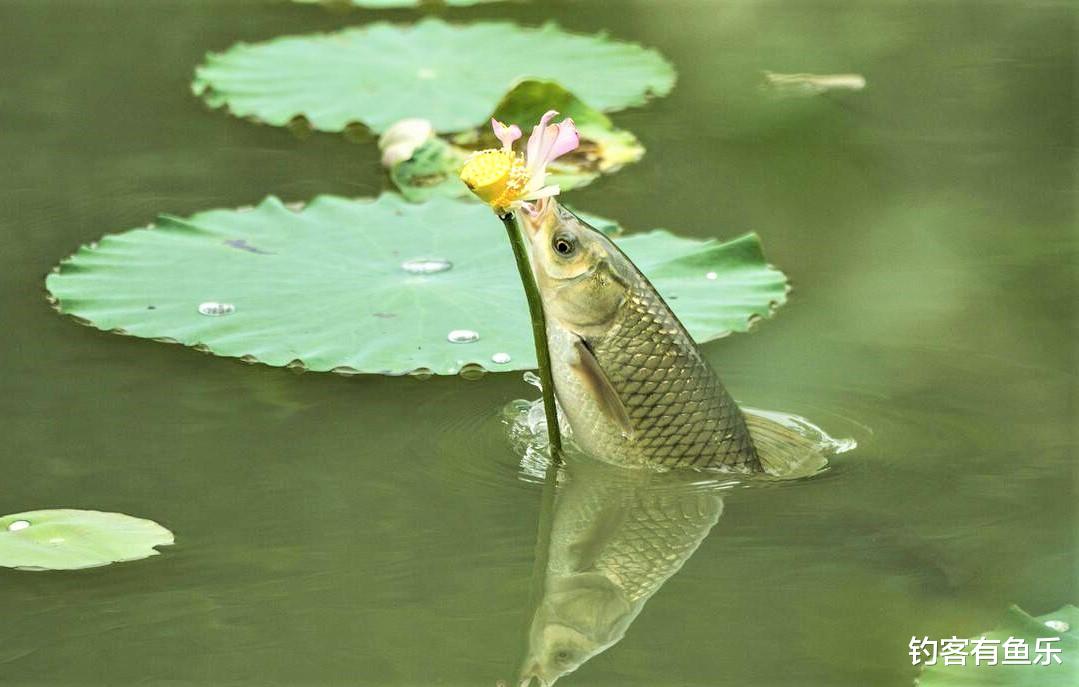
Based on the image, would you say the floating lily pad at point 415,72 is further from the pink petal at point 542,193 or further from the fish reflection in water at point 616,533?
the pink petal at point 542,193

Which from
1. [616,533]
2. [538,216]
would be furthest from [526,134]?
[616,533]

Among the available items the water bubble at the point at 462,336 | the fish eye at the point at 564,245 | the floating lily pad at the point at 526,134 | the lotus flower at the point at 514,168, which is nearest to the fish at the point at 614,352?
the fish eye at the point at 564,245

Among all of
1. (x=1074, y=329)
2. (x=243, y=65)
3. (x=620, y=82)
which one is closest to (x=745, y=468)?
(x=1074, y=329)

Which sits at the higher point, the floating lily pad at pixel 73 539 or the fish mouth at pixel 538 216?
the fish mouth at pixel 538 216

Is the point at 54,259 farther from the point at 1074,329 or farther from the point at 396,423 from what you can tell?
the point at 1074,329

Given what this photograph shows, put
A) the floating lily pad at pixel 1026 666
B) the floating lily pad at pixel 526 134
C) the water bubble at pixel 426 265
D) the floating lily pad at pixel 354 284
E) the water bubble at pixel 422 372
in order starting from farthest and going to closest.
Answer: the floating lily pad at pixel 526 134
the water bubble at pixel 426 265
the floating lily pad at pixel 354 284
the water bubble at pixel 422 372
the floating lily pad at pixel 1026 666

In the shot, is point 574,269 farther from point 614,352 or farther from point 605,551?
point 605,551
